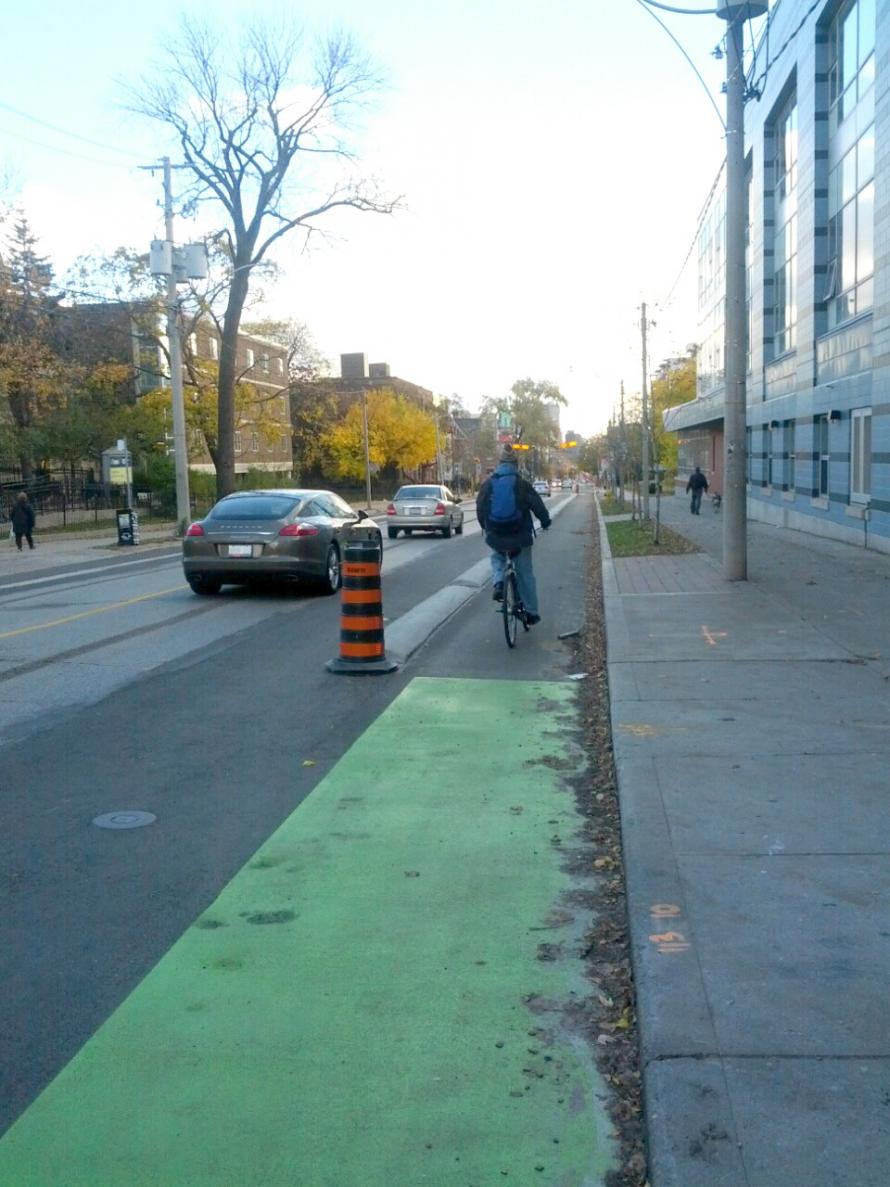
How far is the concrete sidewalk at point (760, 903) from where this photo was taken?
3.05 m

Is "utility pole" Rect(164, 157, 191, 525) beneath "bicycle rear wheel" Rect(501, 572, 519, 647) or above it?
above

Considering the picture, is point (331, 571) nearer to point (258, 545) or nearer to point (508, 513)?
point (258, 545)

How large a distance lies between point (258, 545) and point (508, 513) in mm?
4799

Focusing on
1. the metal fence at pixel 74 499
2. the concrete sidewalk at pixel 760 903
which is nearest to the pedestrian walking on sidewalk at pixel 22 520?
the metal fence at pixel 74 499

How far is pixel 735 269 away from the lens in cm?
1514

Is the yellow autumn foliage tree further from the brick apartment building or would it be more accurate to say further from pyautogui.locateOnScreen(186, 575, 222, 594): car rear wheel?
pyautogui.locateOnScreen(186, 575, 222, 594): car rear wheel

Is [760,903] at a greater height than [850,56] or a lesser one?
lesser

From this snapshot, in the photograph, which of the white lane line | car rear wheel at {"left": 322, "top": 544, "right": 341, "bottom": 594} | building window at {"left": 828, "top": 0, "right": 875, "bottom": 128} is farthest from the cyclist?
building window at {"left": 828, "top": 0, "right": 875, "bottom": 128}

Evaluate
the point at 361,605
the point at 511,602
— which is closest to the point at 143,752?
the point at 361,605

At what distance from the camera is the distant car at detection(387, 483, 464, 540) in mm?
32188

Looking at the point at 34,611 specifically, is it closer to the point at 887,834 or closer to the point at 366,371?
the point at 887,834

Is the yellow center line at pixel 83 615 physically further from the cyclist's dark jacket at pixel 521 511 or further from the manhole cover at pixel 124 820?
the manhole cover at pixel 124 820

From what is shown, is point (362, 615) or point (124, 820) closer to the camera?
point (124, 820)

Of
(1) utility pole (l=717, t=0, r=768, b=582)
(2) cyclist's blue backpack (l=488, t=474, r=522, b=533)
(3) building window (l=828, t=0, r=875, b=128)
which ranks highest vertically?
(3) building window (l=828, t=0, r=875, b=128)
